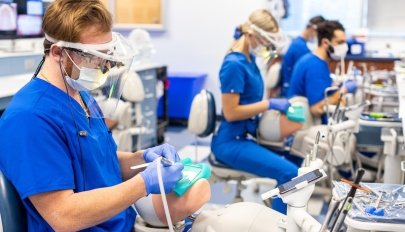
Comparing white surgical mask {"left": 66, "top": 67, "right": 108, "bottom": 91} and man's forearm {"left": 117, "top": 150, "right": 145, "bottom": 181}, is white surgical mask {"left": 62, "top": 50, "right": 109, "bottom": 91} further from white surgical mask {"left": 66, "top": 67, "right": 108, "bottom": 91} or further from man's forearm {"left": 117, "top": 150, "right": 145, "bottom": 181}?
man's forearm {"left": 117, "top": 150, "right": 145, "bottom": 181}

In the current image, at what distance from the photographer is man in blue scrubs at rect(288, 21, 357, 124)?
3301 mm

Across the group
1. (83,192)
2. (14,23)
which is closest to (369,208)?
(83,192)

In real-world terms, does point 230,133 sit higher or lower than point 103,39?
lower

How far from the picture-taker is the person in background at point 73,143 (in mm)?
1229

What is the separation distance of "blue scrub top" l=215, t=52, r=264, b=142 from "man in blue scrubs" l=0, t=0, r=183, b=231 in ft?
3.57

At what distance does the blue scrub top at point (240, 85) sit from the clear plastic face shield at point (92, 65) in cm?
107

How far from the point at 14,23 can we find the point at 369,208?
2965 mm

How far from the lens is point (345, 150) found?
2965mm

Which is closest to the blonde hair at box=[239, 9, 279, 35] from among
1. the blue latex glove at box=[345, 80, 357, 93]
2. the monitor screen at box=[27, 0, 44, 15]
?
the blue latex glove at box=[345, 80, 357, 93]

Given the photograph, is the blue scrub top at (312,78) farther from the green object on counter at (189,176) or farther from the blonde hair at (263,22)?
the green object on counter at (189,176)

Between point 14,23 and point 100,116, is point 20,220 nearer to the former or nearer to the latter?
point 100,116

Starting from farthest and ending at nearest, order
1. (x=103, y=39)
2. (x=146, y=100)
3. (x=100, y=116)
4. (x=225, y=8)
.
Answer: (x=225, y=8)
(x=146, y=100)
(x=100, y=116)
(x=103, y=39)

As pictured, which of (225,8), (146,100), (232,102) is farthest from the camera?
(225,8)

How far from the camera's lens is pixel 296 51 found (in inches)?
185
